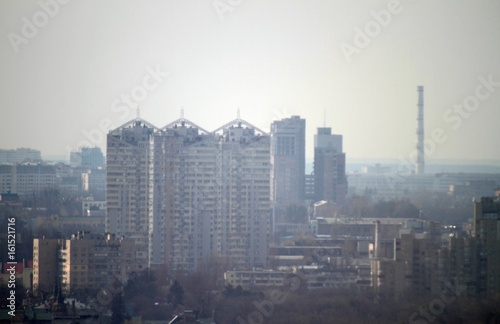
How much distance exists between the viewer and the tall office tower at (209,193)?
2764 centimetres

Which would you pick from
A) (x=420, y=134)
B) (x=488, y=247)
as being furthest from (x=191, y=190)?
(x=420, y=134)

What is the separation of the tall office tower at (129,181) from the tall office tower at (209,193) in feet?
0.99

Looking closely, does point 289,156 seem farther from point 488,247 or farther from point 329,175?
point 488,247

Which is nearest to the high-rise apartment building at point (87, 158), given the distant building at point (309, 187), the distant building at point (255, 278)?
the distant building at point (309, 187)

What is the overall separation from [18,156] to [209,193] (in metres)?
8.40

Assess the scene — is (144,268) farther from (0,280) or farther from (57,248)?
(0,280)

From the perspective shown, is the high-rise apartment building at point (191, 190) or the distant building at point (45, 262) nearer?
the distant building at point (45, 262)

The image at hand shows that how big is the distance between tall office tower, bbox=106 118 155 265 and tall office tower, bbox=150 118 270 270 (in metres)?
0.30

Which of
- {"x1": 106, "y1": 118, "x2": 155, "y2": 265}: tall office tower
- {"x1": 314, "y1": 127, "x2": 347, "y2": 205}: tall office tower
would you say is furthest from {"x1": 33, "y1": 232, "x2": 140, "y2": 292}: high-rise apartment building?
{"x1": 314, "y1": 127, "x2": 347, "y2": 205}: tall office tower

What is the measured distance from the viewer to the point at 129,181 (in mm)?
29016

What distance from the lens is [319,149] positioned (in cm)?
4144

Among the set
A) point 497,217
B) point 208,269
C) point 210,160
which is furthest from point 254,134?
point 497,217

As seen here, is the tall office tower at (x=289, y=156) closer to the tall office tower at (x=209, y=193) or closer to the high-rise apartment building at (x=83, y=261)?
the tall office tower at (x=209, y=193)

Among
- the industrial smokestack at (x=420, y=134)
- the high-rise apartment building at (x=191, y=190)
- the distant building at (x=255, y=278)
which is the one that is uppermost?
the industrial smokestack at (x=420, y=134)
